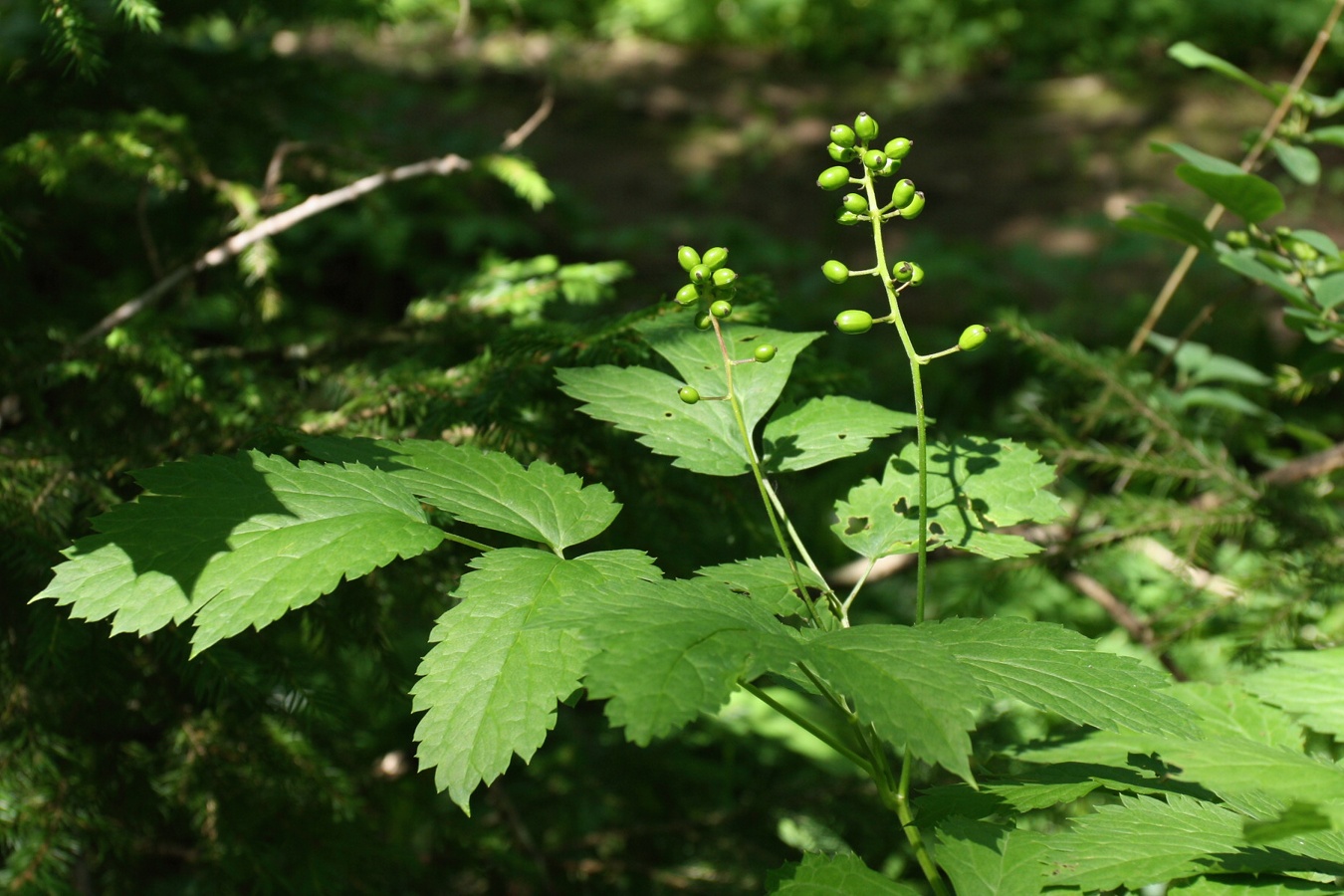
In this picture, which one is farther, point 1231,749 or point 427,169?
point 427,169

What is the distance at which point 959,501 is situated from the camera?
116 centimetres

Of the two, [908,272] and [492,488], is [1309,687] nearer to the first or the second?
[908,272]

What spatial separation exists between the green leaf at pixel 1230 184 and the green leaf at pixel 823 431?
0.61 m

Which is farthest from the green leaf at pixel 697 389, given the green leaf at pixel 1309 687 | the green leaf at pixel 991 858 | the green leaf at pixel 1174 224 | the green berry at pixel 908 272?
the green leaf at pixel 1309 687

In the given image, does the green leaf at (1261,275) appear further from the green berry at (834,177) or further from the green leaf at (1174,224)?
the green berry at (834,177)

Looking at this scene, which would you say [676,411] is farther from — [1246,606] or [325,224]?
[325,224]

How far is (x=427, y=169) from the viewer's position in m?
1.80

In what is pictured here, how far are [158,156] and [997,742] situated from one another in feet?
5.55

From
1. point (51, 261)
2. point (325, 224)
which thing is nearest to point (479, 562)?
point (51, 261)

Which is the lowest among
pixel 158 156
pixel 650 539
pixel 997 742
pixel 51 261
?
pixel 997 742

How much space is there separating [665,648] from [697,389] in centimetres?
47

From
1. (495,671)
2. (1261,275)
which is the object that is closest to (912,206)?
(495,671)

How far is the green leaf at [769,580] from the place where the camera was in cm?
100

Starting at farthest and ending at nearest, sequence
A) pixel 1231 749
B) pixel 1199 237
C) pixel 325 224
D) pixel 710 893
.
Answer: pixel 325 224
pixel 710 893
pixel 1199 237
pixel 1231 749
